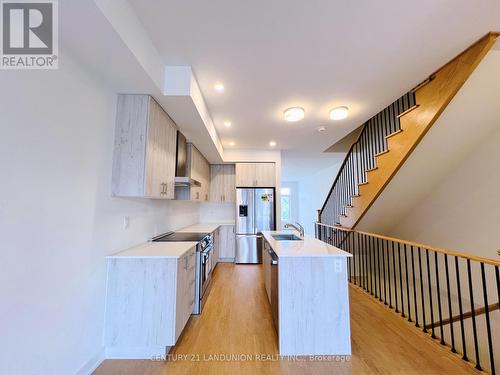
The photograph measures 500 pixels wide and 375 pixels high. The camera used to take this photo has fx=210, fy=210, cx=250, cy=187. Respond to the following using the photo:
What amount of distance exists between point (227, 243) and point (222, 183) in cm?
150

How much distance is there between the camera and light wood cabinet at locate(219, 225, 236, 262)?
507 cm

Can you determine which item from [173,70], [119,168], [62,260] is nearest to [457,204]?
[173,70]

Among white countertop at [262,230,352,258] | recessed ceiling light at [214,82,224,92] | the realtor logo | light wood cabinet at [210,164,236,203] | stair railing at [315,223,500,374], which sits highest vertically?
recessed ceiling light at [214,82,224,92]

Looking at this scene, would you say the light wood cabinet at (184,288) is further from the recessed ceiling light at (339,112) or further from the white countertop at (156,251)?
the recessed ceiling light at (339,112)

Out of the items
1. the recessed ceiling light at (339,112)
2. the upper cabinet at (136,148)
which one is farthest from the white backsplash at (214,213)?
the recessed ceiling light at (339,112)

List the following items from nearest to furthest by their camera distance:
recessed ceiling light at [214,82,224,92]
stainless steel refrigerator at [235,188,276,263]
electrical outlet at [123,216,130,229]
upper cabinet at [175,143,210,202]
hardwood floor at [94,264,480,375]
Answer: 1. hardwood floor at [94,264,480,375]
2. electrical outlet at [123,216,130,229]
3. recessed ceiling light at [214,82,224,92]
4. upper cabinet at [175,143,210,202]
5. stainless steel refrigerator at [235,188,276,263]

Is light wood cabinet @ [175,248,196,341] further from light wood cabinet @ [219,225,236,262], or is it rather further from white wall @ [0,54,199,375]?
light wood cabinet @ [219,225,236,262]

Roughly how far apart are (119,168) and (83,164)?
0.36 metres

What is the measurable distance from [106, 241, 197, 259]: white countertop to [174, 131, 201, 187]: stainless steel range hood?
0.91 meters

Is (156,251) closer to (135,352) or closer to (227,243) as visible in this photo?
(135,352)

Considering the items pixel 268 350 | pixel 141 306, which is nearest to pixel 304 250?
pixel 268 350

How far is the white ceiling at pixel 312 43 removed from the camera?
1.50 metres

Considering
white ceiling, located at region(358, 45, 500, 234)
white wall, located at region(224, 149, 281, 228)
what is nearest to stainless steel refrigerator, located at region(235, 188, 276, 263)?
white wall, located at region(224, 149, 281, 228)

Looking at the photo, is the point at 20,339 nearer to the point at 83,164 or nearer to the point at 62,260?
the point at 62,260
